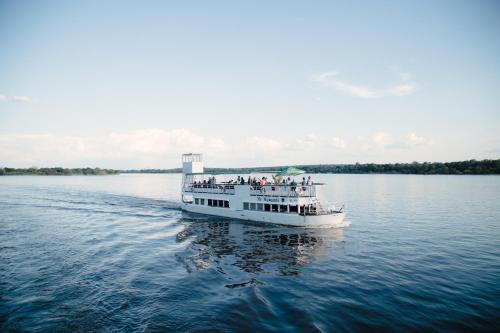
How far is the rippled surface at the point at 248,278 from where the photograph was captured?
15.7 meters

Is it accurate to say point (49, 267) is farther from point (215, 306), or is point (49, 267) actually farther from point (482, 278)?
point (482, 278)

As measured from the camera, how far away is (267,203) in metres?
41.6

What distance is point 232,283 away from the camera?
68.6 ft

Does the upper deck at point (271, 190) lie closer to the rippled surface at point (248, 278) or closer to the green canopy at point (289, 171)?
the green canopy at point (289, 171)

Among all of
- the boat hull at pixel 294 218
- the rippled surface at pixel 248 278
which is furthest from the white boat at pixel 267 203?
the rippled surface at pixel 248 278

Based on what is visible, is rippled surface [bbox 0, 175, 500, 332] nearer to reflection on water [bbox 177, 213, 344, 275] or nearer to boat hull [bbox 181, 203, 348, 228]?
reflection on water [bbox 177, 213, 344, 275]

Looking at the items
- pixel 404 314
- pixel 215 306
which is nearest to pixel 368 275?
pixel 404 314

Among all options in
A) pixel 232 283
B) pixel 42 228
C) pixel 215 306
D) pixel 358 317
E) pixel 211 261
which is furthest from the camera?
pixel 42 228

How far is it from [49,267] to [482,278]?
105ft

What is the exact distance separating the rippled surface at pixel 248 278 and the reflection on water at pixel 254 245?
0.17 meters

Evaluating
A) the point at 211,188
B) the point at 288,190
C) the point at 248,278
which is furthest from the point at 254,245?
the point at 211,188

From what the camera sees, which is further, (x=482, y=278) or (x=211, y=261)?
(x=211, y=261)

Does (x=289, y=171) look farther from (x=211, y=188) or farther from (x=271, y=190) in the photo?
(x=211, y=188)

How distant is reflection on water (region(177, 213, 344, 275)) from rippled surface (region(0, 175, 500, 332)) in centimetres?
17
